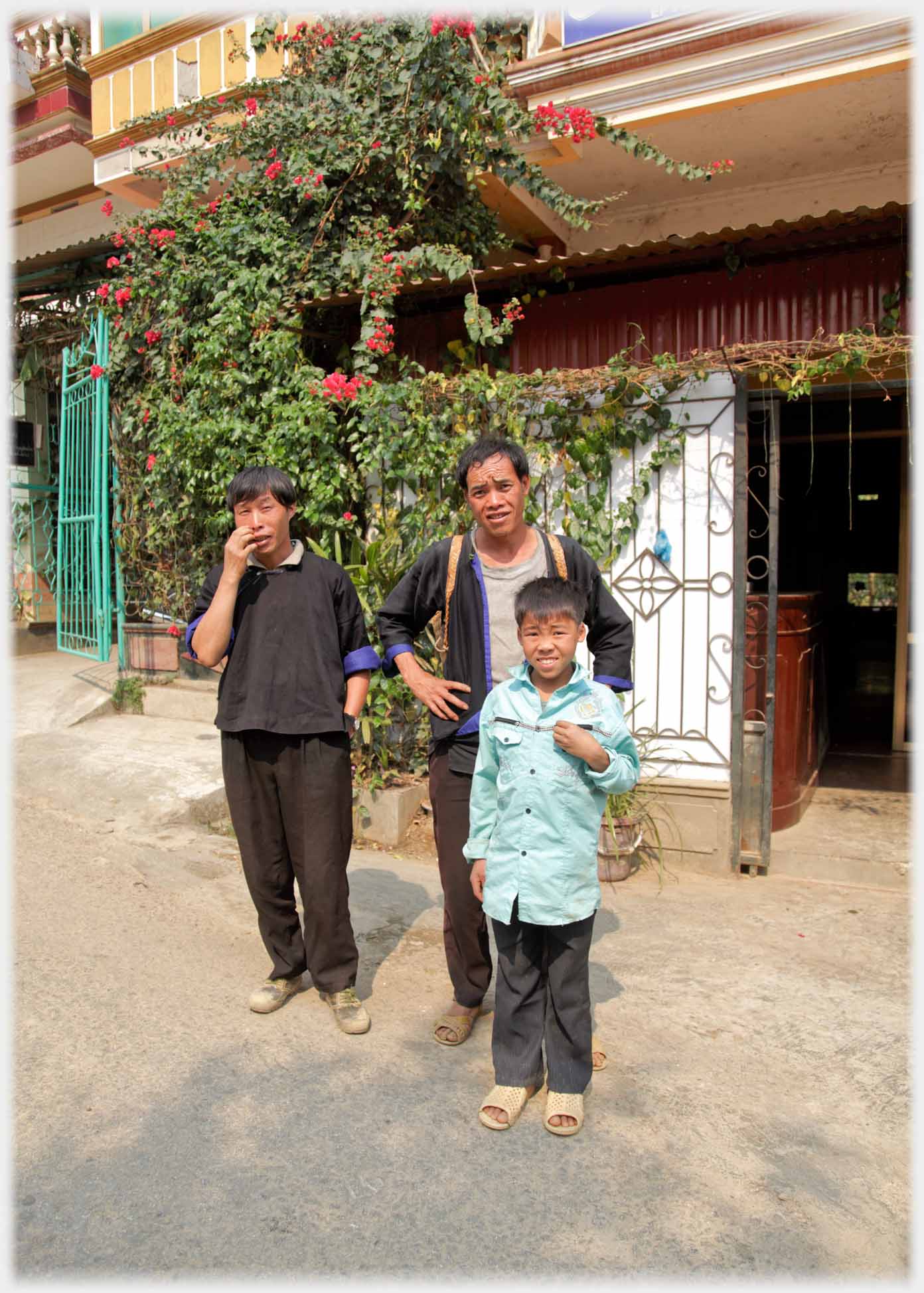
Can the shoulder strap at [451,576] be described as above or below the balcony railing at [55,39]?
below

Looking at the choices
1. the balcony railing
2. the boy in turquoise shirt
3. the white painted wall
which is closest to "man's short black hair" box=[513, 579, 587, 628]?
the boy in turquoise shirt

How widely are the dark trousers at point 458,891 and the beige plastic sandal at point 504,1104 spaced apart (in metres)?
0.48

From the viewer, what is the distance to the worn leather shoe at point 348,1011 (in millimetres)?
3037

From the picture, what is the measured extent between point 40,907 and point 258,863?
1.49 m

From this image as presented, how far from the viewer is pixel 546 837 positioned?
250 centimetres

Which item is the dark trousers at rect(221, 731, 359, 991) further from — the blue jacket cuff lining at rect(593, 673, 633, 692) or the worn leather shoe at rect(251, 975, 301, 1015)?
the blue jacket cuff lining at rect(593, 673, 633, 692)

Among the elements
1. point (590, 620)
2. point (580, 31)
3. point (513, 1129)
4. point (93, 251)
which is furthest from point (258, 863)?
point (93, 251)

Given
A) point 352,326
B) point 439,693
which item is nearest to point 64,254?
point 352,326

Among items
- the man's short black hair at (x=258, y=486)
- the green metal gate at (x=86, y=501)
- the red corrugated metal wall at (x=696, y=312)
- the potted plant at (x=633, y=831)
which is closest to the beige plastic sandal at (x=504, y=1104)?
the man's short black hair at (x=258, y=486)

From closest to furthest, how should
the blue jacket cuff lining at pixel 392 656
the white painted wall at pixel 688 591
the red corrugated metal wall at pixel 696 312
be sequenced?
1. the blue jacket cuff lining at pixel 392 656
2. the white painted wall at pixel 688 591
3. the red corrugated metal wall at pixel 696 312

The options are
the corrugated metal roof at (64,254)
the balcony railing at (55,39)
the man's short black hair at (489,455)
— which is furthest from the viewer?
the balcony railing at (55,39)

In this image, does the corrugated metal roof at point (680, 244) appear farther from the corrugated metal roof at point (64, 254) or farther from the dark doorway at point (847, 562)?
the corrugated metal roof at point (64, 254)

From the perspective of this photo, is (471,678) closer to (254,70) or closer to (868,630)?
(254,70)

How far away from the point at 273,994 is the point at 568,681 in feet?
5.21
